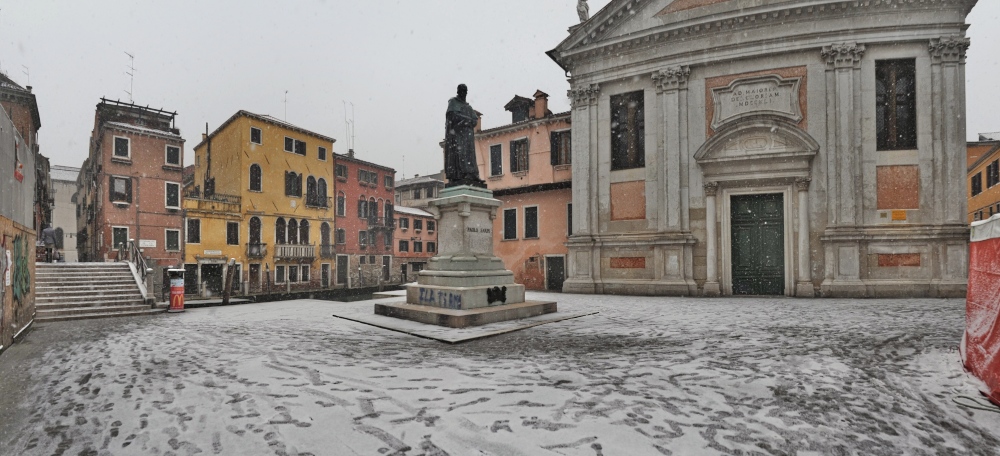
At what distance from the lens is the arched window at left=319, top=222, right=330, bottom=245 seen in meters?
36.9

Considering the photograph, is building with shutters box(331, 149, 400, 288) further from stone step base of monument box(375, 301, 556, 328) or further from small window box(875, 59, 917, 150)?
small window box(875, 59, 917, 150)

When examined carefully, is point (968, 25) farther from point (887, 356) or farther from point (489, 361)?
point (489, 361)

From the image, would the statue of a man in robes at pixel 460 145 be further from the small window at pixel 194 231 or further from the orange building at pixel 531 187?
the small window at pixel 194 231

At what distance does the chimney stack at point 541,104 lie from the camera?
24.0m

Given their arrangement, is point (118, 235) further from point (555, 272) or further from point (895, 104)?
point (895, 104)

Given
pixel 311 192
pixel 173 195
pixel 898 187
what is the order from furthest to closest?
pixel 311 192, pixel 173 195, pixel 898 187

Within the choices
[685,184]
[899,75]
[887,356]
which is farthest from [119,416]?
[899,75]

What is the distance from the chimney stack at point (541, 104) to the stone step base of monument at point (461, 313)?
15934mm

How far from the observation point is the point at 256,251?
32.3 metres

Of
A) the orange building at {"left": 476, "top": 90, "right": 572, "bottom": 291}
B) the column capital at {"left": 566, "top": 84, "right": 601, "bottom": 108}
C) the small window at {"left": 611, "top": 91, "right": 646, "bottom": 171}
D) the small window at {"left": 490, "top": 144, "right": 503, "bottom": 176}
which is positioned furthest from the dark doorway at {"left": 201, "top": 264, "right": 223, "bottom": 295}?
the small window at {"left": 611, "top": 91, "right": 646, "bottom": 171}

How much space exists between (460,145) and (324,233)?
30.3 m

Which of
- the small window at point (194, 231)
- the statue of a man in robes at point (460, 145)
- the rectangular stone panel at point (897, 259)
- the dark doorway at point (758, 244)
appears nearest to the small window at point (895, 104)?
the rectangular stone panel at point (897, 259)

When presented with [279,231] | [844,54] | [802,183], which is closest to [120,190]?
[279,231]

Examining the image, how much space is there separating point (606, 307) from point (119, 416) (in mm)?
10008
